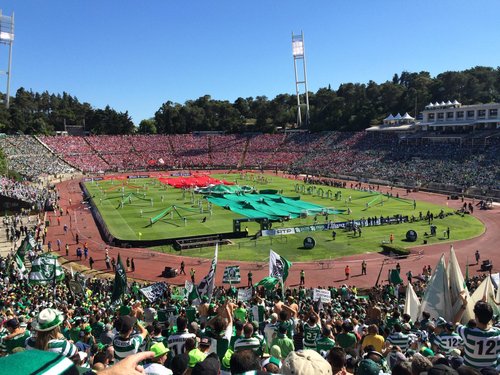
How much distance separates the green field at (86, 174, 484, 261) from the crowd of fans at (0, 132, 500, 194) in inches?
663

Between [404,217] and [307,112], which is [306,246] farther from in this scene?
[307,112]

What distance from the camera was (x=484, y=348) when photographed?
718cm

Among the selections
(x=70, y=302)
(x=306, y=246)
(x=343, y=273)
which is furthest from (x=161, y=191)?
(x=70, y=302)

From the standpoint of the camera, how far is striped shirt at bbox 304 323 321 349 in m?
9.76

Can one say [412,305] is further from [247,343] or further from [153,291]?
[153,291]

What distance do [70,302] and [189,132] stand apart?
120903 millimetres

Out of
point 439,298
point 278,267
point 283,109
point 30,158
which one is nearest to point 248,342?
point 439,298

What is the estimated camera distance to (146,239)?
135ft

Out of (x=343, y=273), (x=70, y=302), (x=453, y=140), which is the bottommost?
(x=343, y=273)

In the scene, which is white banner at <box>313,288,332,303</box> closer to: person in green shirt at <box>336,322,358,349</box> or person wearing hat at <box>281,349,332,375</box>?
person in green shirt at <box>336,322,358,349</box>

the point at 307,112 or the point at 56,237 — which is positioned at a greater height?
the point at 307,112

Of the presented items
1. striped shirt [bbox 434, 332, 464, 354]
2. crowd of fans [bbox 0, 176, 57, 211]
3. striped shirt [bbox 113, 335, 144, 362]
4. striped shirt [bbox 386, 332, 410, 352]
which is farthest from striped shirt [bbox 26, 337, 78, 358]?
crowd of fans [bbox 0, 176, 57, 211]

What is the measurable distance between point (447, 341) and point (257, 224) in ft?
129

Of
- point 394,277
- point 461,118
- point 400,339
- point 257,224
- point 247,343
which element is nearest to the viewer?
point 247,343
